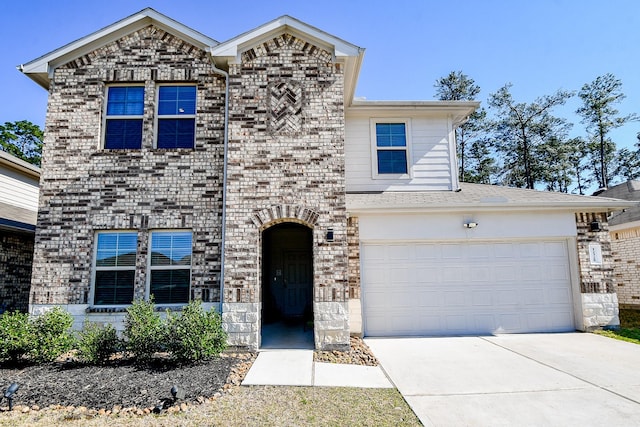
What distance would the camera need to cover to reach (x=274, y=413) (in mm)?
4543

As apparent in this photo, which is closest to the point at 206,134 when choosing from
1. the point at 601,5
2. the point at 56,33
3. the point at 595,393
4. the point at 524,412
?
the point at 56,33

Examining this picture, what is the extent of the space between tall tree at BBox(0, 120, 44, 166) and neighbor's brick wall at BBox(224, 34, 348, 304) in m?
31.1

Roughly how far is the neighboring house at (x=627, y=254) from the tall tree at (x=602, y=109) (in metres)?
13.5

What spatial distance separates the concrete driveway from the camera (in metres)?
4.39

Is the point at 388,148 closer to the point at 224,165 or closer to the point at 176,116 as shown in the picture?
the point at 224,165

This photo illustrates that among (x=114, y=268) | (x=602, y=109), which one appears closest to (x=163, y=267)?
(x=114, y=268)

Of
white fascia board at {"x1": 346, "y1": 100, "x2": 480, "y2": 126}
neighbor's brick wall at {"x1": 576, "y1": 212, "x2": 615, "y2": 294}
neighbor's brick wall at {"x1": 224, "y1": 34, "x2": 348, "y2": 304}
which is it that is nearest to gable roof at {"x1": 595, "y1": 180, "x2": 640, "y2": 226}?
neighbor's brick wall at {"x1": 576, "y1": 212, "x2": 615, "y2": 294}

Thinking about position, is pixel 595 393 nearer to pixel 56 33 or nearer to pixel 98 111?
pixel 98 111

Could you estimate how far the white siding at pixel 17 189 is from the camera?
11.4 meters

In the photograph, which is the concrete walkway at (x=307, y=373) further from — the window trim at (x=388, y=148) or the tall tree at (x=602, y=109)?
the tall tree at (x=602, y=109)

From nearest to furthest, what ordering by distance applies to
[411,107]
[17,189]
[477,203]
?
[477,203] < [411,107] < [17,189]

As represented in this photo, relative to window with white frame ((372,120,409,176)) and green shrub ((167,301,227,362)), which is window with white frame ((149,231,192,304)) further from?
window with white frame ((372,120,409,176))

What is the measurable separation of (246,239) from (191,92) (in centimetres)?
366

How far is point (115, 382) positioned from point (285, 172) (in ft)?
15.0
